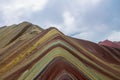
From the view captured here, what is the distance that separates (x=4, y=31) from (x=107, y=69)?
187 cm

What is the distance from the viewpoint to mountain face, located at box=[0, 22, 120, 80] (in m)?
3.47

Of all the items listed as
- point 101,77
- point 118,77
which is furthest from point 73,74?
point 118,77

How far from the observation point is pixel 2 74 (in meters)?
3.57

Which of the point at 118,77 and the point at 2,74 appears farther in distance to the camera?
the point at 118,77

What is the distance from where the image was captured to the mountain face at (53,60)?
3471 millimetres

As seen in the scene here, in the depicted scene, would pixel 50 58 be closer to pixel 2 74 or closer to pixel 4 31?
pixel 2 74

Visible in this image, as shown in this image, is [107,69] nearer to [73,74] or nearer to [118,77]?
[118,77]

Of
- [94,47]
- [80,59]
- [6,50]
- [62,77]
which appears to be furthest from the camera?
[94,47]

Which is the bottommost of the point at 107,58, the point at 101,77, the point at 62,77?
the point at 62,77

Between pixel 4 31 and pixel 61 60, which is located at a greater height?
pixel 4 31

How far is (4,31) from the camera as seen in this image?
4941 millimetres

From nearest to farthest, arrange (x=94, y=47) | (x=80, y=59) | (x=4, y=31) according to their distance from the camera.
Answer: (x=80, y=59) < (x=94, y=47) < (x=4, y=31)

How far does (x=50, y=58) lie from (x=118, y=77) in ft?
2.93

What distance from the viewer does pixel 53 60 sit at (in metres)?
3.51
